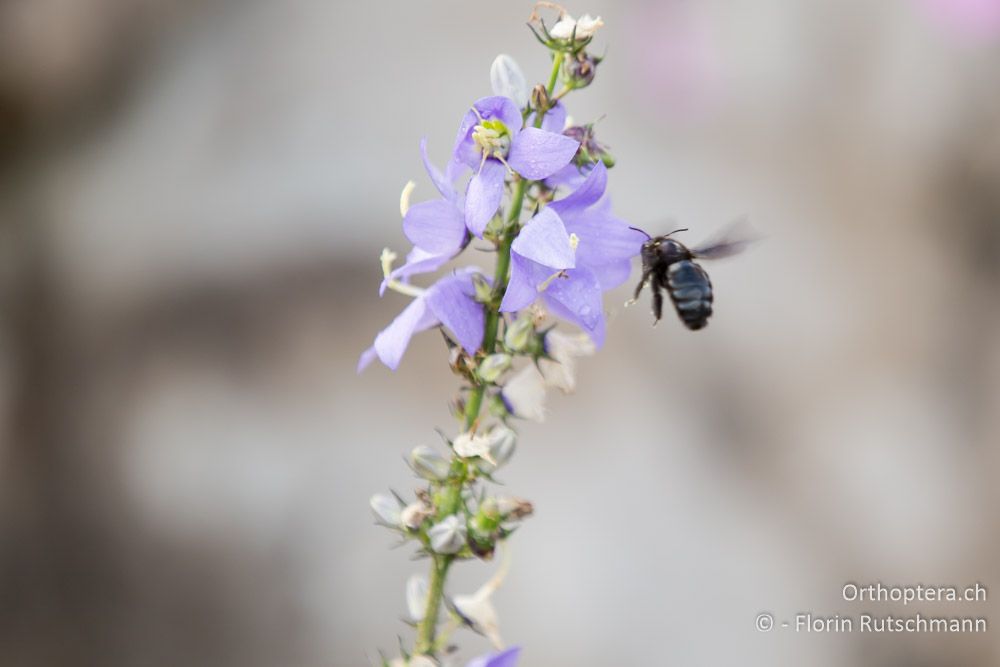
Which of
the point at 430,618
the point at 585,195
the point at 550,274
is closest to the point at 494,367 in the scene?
the point at 550,274

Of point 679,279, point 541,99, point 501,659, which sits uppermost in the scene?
point 541,99

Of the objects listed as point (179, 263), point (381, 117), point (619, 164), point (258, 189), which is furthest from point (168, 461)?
point (619, 164)

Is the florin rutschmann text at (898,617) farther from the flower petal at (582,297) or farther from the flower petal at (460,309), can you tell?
the flower petal at (460,309)

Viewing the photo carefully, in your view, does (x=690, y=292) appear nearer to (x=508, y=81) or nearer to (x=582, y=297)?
(x=582, y=297)

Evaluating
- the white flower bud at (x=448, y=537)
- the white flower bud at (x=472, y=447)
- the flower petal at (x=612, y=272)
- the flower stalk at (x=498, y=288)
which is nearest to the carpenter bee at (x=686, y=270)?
the flower petal at (x=612, y=272)

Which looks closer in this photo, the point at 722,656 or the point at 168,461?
the point at 722,656

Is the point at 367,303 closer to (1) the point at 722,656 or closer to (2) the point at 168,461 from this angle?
(2) the point at 168,461
